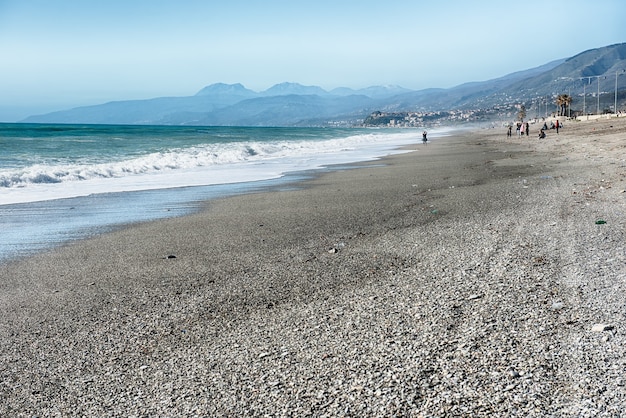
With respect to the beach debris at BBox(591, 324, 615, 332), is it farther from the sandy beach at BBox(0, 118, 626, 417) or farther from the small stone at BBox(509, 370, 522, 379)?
the small stone at BBox(509, 370, 522, 379)

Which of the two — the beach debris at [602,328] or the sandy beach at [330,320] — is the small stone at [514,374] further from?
the beach debris at [602,328]

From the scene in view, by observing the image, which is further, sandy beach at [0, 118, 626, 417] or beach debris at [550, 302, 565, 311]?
beach debris at [550, 302, 565, 311]

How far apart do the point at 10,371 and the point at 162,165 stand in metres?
23.2

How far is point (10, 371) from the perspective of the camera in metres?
4.21

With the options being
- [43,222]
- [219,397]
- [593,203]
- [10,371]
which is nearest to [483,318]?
[219,397]

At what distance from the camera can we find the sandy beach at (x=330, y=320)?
3.53m

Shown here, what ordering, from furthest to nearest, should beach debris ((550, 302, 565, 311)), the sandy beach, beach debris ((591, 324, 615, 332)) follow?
beach debris ((550, 302, 565, 311)) → beach debris ((591, 324, 615, 332)) → the sandy beach

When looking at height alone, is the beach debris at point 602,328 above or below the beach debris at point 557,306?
above

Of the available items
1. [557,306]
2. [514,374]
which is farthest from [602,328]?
[514,374]

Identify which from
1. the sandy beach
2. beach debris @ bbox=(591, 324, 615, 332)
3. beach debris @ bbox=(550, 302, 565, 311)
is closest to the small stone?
the sandy beach

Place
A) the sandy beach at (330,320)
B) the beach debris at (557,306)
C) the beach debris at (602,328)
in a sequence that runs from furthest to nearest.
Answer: the beach debris at (557,306), the beach debris at (602,328), the sandy beach at (330,320)

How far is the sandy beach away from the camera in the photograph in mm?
3527

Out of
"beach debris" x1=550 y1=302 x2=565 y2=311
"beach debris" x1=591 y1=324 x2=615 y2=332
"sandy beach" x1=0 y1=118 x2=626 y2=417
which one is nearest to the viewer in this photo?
"sandy beach" x1=0 y1=118 x2=626 y2=417

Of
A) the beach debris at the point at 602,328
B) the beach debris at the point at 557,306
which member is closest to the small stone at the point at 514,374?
the beach debris at the point at 602,328
